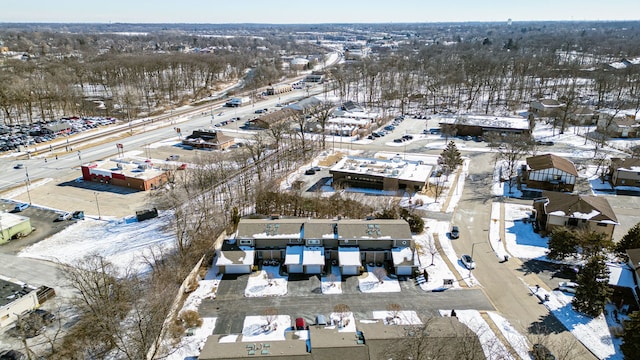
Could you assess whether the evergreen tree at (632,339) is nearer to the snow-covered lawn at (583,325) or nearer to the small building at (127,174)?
the snow-covered lawn at (583,325)

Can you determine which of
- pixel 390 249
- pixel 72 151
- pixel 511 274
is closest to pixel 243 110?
pixel 72 151

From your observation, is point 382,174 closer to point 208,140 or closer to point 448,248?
point 448,248

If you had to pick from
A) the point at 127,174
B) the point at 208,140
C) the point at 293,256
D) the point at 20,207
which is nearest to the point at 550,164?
the point at 293,256

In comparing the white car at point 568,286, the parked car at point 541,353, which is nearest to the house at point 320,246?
the white car at point 568,286

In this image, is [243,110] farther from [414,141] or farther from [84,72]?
[84,72]

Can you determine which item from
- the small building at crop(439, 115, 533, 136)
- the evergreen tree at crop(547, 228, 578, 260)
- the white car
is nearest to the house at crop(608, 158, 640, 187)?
the small building at crop(439, 115, 533, 136)
